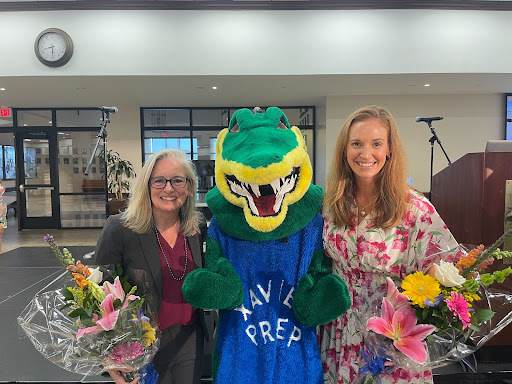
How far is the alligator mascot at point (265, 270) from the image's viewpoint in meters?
1.07

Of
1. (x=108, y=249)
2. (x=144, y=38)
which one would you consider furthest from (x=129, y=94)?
(x=108, y=249)

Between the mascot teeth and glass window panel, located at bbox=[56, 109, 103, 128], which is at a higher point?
glass window panel, located at bbox=[56, 109, 103, 128]

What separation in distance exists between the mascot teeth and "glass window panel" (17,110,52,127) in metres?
8.15

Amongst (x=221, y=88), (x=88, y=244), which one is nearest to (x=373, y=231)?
(x=221, y=88)

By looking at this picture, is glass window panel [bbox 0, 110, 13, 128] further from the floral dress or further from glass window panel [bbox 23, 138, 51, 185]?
the floral dress

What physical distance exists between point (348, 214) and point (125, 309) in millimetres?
815

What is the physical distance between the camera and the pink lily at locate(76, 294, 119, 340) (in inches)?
37.8

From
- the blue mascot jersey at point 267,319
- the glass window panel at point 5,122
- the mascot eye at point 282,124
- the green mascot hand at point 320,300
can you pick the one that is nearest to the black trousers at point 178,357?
the blue mascot jersey at point 267,319

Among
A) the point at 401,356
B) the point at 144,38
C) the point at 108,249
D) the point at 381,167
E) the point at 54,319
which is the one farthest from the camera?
the point at 144,38

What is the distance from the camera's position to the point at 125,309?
3.35 ft

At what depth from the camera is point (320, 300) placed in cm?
108

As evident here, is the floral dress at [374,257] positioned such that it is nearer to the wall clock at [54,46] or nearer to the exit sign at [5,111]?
the wall clock at [54,46]

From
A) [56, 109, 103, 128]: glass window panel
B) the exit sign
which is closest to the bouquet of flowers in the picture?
[56, 109, 103, 128]: glass window panel

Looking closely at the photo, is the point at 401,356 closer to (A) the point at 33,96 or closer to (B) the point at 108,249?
(B) the point at 108,249
